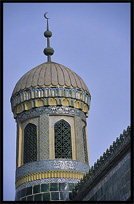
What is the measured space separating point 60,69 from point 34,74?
0.89 meters

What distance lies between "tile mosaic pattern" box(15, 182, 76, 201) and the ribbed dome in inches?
131

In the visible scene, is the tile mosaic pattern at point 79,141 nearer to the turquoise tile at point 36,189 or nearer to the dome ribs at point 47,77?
the dome ribs at point 47,77

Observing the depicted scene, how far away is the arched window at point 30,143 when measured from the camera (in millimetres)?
16383

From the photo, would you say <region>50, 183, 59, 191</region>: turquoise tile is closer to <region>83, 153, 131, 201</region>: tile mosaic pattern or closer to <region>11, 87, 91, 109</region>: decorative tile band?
<region>11, 87, 91, 109</region>: decorative tile band

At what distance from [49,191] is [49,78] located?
379 cm

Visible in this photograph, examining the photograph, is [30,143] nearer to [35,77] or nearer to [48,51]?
[35,77]

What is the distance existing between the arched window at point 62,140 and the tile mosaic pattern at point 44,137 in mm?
279

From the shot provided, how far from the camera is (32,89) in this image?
675 inches

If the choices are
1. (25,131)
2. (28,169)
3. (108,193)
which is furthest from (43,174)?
(108,193)

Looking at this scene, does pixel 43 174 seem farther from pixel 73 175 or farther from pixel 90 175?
pixel 90 175

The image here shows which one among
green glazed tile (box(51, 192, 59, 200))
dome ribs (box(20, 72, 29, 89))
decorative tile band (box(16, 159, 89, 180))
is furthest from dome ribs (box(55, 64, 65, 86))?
green glazed tile (box(51, 192, 59, 200))

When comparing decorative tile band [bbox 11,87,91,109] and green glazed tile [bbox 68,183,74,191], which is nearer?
green glazed tile [bbox 68,183,74,191]

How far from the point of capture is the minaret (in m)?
15.8

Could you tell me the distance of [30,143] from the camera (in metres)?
16.6
